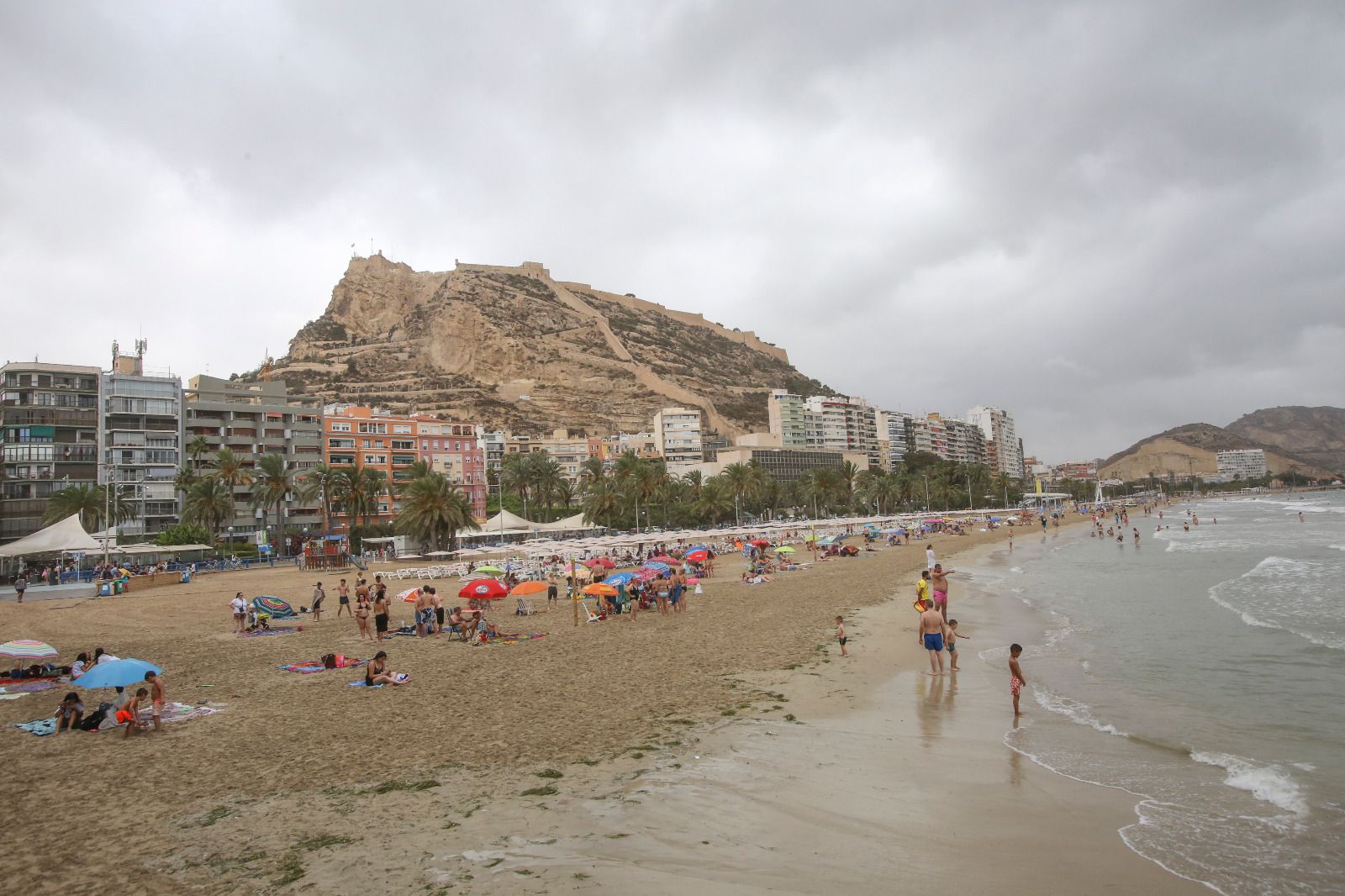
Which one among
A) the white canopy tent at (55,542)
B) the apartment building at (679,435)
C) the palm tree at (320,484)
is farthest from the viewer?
the apartment building at (679,435)

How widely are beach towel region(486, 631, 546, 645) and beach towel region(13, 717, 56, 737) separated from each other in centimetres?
836

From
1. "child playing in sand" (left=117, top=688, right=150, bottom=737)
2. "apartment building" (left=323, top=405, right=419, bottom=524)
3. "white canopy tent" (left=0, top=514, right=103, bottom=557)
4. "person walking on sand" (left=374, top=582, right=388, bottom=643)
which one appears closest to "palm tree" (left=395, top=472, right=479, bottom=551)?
"white canopy tent" (left=0, top=514, right=103, bottom=557)

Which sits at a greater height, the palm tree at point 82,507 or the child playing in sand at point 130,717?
the palm tree at point 82,507

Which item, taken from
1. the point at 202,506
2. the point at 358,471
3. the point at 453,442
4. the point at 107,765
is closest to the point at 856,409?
the point at 453,442

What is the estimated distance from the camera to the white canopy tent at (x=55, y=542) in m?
35.2

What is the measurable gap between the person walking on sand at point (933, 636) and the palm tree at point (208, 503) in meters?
52.8

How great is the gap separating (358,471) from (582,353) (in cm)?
9952

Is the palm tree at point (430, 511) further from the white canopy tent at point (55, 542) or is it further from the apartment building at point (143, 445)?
the apartment building at point (143, 445)

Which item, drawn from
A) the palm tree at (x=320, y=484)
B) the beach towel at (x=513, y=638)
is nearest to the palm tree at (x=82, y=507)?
the palm tree at (x=320, y=484)

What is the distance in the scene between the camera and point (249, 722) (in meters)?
10.5

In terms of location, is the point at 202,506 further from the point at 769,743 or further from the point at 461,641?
the point at 769,743

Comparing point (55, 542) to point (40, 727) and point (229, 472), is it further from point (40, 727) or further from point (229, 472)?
point (40, 727)

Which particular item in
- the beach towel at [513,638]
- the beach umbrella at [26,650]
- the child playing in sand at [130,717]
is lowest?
the beach towel at [513,638]

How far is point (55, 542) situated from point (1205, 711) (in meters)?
44.9
